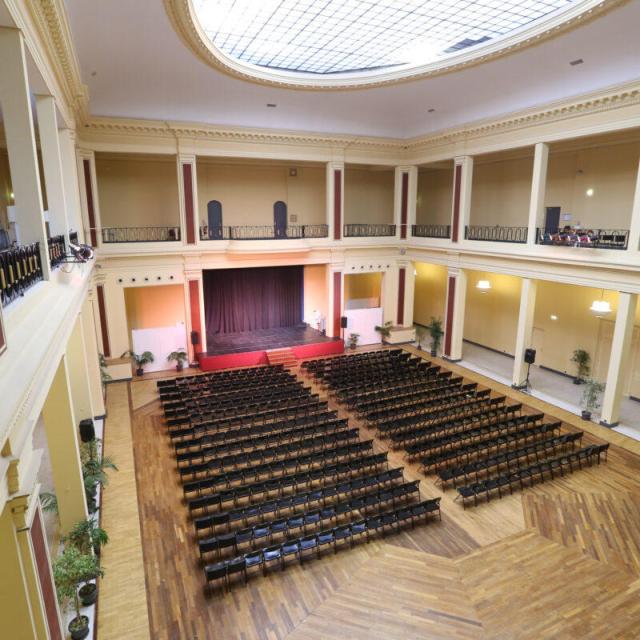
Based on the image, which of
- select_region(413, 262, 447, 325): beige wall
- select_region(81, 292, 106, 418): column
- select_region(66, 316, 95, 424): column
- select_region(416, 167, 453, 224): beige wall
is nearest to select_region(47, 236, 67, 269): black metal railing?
select_region(66, 316, 95, 424): column

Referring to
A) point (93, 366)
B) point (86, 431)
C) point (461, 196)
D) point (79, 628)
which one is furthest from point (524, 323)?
point (79, 628)

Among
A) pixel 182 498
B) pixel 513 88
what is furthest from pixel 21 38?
pixel 513 88

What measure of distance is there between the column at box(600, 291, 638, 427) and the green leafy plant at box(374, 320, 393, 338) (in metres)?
9.14

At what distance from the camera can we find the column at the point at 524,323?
1451 cm

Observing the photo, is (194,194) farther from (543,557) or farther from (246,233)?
(543,557)

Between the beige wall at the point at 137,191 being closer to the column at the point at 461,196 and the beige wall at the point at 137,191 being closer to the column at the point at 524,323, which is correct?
the column at the point at 461,196

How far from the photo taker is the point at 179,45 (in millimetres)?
10219

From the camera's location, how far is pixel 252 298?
2098cm

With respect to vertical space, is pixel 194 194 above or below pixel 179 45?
below

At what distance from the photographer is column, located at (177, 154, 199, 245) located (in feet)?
52.5

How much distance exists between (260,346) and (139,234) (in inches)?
252

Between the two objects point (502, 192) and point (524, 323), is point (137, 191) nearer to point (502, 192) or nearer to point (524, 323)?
point (502, 192)

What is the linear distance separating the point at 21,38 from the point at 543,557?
10.2 metres

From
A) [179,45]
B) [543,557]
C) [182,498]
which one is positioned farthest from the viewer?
[179,45]
